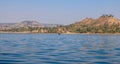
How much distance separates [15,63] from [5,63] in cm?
114

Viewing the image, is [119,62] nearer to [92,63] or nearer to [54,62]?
[92,63]

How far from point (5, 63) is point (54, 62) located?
577cm

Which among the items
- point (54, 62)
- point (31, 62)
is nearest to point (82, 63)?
point (54, 62)

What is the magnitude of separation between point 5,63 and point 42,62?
14.3ft

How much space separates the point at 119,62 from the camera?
35.6m

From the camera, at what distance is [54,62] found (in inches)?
1393

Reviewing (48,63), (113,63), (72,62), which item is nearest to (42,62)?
(48,63)

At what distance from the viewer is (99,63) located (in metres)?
34.8

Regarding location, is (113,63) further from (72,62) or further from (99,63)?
(72,62)

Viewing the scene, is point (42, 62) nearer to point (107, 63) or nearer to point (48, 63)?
point (48, 63)

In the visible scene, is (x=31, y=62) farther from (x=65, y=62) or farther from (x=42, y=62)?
(x=65, y=62)

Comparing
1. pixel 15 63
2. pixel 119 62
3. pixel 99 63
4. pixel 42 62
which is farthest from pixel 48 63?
pixel 119 62

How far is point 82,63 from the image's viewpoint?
3456 cm

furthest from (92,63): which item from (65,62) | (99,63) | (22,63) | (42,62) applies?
(22,63)
